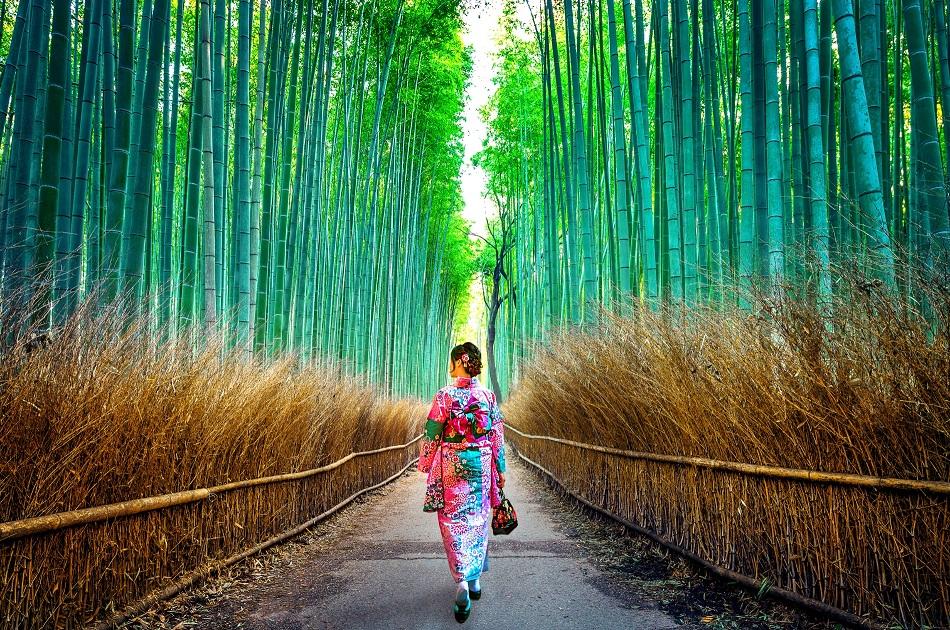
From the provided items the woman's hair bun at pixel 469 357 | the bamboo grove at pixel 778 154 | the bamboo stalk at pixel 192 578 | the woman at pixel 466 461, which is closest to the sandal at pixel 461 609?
the woman at pixel 466 461

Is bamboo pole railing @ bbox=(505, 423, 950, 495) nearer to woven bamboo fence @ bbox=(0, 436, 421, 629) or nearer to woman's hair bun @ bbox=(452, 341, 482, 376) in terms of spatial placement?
woman's hair bun @ bbox=(452, 341, 482, 376)

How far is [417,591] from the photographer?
10.7ft

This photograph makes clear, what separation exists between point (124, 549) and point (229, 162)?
259 inches

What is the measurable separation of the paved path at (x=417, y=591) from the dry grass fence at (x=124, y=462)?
0.35 m

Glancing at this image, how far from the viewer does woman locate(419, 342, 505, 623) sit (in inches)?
121

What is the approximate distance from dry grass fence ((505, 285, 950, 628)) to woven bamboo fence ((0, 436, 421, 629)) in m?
2.39

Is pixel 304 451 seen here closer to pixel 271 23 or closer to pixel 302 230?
pixel 302 230

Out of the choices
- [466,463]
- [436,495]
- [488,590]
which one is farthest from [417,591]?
[466,463]

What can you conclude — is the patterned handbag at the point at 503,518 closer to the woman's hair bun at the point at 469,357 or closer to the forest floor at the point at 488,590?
the forest floor at the point at 488,590

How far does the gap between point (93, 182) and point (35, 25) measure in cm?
285

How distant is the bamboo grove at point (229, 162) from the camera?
3771mm

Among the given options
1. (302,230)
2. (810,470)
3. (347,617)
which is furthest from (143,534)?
(302,230)

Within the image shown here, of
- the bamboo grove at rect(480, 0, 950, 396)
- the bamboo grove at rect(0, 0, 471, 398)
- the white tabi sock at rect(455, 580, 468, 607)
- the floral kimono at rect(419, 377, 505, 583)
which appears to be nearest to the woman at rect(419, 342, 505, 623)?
the floral kimono at rect(419, 377, 505, 583)

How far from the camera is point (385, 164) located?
38.4 ft
